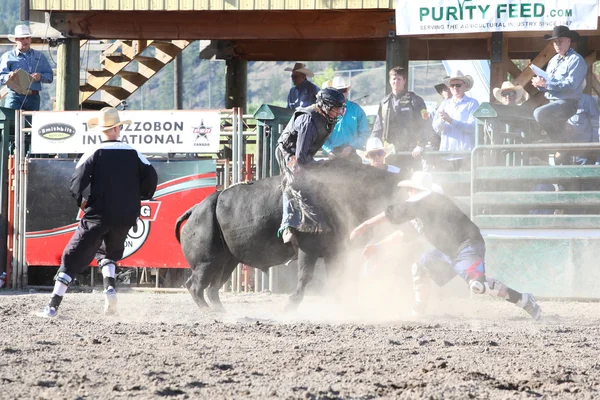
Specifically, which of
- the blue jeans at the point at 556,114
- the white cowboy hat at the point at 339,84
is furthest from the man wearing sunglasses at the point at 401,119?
the blue jeans at the point at 556,114

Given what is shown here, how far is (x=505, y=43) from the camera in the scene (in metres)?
14.2

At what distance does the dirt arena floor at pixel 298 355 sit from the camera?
5113 mm

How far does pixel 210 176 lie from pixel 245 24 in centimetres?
422

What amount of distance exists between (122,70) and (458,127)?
27.2ft

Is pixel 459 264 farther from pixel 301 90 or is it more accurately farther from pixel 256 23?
pixel 256 23

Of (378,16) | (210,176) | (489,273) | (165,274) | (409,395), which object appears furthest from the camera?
(378,16)

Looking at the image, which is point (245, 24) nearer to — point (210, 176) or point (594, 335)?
point (210, 176)

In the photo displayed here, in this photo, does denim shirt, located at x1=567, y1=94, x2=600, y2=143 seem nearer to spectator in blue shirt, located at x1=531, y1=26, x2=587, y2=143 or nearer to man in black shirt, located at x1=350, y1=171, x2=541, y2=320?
spectator in blue shirt, located at x1=531, y1=26, x2=587, y2=143

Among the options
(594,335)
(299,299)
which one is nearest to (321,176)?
(299,299)

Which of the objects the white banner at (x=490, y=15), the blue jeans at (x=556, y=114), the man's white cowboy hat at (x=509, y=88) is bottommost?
the blue jeans at (x=556, y=114)

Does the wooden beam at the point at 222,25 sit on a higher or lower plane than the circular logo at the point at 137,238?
higher

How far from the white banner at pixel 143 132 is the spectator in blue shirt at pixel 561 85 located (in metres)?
3.71

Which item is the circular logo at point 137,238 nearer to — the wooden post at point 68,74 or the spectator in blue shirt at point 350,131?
the spectator in blue shirt at point 350,131

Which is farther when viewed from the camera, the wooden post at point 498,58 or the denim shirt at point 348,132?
the wooden post at point 498,58
